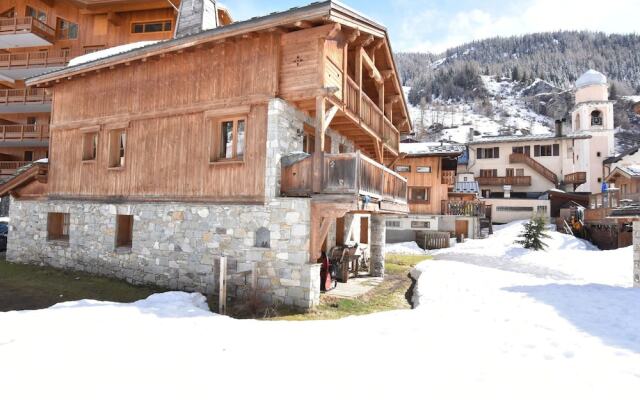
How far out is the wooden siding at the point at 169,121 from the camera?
11172 millimetres

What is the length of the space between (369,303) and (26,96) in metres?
28.0

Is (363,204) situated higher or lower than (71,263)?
higher

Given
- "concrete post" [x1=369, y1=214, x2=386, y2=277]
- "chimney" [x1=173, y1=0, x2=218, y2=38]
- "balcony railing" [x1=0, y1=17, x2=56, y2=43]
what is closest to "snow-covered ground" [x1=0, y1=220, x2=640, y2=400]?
"concrete post" [x1=369, y1=214, x2=386, y2=277]

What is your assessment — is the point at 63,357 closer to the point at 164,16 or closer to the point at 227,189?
the point at 227,189

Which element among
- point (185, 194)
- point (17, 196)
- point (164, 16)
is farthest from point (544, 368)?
point (164, 16)

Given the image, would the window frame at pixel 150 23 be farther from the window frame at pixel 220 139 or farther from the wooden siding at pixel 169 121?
the window frame at pixel 220 139

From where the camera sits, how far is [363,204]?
32.6 ft

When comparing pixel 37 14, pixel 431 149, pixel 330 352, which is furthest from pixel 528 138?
pixel 37 14

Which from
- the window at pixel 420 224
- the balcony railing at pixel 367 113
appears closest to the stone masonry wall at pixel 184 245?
the balcony railing at pixel 367 113

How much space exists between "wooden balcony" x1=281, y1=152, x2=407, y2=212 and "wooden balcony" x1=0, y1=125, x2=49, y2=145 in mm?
23264

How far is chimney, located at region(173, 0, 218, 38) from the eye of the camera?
50.6ft

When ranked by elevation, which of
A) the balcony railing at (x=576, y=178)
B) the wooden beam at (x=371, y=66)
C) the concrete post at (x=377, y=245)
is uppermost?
the wooden beam at (x=371, y=66)

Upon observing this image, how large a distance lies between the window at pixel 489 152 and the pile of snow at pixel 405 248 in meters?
22.4

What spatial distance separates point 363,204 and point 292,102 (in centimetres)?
374
